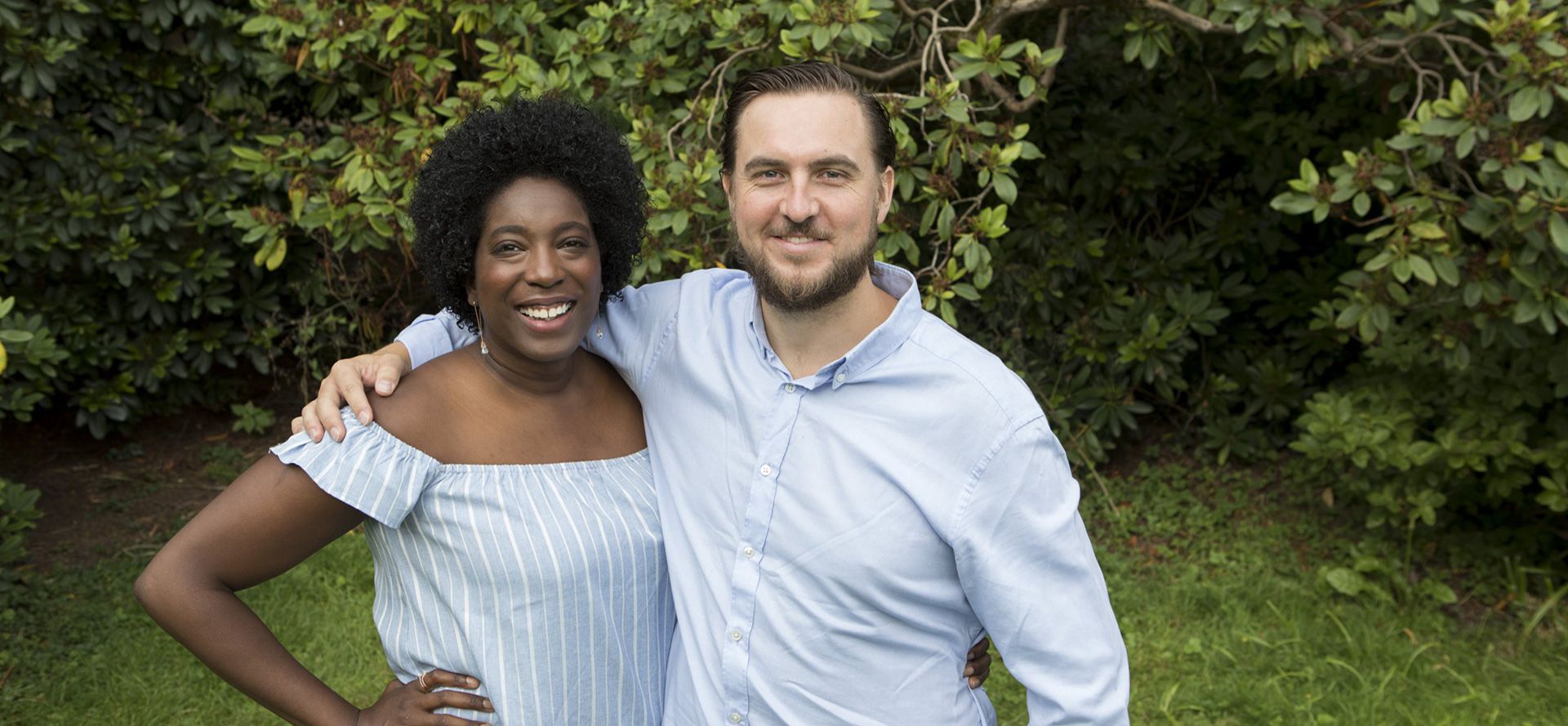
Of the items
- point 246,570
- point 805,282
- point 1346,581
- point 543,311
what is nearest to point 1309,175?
point 1346,581

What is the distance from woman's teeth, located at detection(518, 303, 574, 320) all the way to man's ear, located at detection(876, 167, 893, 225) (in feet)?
1.87

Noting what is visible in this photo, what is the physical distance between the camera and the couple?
2.02 m

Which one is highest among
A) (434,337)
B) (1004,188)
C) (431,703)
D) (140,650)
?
(434,337)

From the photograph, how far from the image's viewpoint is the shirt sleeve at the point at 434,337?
2.46m

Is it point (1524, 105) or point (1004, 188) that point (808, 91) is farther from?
point (1524, 105)

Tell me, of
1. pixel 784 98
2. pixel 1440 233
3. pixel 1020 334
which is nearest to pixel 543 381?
pixel 784 98

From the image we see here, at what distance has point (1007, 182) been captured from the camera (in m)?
3.79

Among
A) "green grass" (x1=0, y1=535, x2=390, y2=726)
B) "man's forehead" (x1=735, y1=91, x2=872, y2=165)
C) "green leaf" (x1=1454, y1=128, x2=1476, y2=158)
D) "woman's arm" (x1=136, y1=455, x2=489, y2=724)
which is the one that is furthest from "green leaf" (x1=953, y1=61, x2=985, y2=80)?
"green grass" (x1=0, y1=535, x2=390, y2=726)

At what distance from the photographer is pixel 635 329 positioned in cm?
249

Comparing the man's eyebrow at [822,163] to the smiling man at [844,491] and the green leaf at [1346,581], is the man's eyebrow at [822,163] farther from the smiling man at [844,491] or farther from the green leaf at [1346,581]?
the green leaf at [1346,581]

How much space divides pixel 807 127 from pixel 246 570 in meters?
1.15

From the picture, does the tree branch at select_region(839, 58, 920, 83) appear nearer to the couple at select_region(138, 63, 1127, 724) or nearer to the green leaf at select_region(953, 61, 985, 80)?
the green leaf at select_region(953, 61, 985, 80)

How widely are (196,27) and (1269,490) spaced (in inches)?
191

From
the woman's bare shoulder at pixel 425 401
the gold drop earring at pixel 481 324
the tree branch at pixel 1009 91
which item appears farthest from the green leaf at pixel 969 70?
the woman's bare shoulder at pixel 425 401
